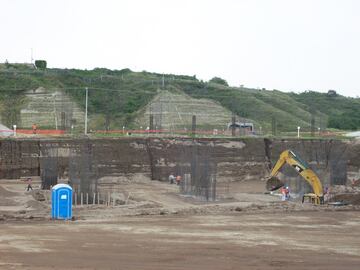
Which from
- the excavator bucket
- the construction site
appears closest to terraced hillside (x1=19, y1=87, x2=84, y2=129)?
the construction site

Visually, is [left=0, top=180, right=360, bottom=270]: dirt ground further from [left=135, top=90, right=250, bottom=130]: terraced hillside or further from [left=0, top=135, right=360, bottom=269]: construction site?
[left=135, top=90, right=250, bottom=130]: terraced hillside

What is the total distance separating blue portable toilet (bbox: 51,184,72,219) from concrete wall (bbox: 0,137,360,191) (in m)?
14.2

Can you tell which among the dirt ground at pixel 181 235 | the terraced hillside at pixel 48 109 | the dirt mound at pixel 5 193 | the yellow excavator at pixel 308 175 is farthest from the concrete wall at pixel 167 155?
the terraced hillside at pixel 48 109

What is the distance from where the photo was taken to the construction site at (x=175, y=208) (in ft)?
58.7

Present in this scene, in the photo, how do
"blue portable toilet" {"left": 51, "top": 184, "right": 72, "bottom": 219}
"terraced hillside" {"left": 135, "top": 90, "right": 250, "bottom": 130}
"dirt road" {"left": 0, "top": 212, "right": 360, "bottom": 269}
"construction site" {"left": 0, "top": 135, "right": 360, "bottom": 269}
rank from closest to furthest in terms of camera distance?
"dirt road" {"left": 0, "top": 212, "right": 360, "bottom": 269} → "construction site" {"left": 0, "top": 135, "right": 360, "bottom": 269} → "blue portable toilet" {"left": 51, "top": 184, "right": 72, "bottom": 219} → "terraced hillside" {"left": 135, "top": 90, "right": 250, "bottom": 130}

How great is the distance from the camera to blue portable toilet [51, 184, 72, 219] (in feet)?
81.2

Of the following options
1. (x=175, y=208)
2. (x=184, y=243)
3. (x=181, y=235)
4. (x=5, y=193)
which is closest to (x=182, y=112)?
(x=5, y=193)

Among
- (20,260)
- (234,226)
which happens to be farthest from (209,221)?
(20,260)

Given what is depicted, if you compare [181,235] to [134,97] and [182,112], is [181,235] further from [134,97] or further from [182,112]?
[134,97]

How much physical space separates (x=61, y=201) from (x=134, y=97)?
6193 centimetres

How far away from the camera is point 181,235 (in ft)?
72.1

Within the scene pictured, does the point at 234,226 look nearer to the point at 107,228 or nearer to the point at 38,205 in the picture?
the point at 107,228

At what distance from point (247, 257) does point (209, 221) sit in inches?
330

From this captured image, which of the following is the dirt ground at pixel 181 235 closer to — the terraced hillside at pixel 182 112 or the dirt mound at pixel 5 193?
the dirt mound at pixel 5 193
